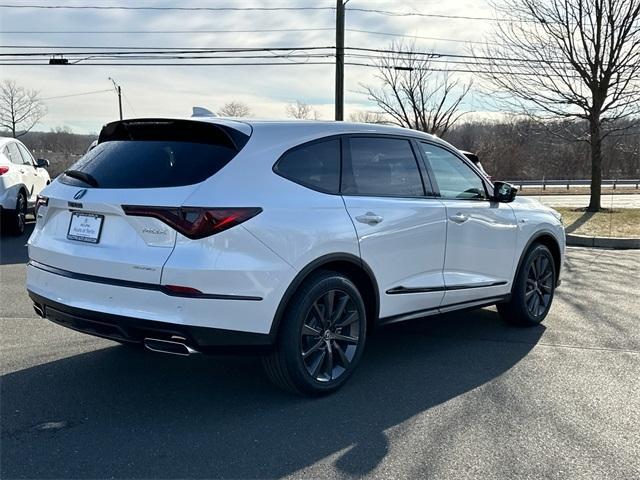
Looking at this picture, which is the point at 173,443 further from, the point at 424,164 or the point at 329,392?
the point at 424,164

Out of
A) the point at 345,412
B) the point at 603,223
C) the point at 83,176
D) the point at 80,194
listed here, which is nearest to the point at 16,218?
the point at 83,176

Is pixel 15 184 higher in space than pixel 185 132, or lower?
lower

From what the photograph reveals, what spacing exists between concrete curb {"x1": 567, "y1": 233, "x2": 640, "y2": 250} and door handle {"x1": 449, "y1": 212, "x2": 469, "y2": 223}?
8373 mm

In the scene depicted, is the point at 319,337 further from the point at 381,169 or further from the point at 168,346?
the point at 381,169

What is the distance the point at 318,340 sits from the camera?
3.82m

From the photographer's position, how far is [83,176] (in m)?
3.73

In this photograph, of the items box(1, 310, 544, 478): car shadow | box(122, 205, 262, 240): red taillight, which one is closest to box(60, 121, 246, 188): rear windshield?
box(122, 205, 262, 240): red taillight

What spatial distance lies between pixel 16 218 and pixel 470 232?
8.90 m

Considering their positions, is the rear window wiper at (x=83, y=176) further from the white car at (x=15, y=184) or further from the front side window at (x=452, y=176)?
the white car at (x=15, y=184)

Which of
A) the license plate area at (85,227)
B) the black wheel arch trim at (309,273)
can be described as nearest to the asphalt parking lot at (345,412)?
the black wheel arch trim at (309,273)

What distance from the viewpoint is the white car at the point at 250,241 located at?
10.7 feet

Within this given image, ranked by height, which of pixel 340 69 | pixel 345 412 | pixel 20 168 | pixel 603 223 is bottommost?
pixel 345 412

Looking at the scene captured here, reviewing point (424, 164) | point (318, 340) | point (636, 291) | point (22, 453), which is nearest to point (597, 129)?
point (636, 291)

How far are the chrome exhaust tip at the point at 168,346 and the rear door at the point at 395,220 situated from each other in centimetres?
128
